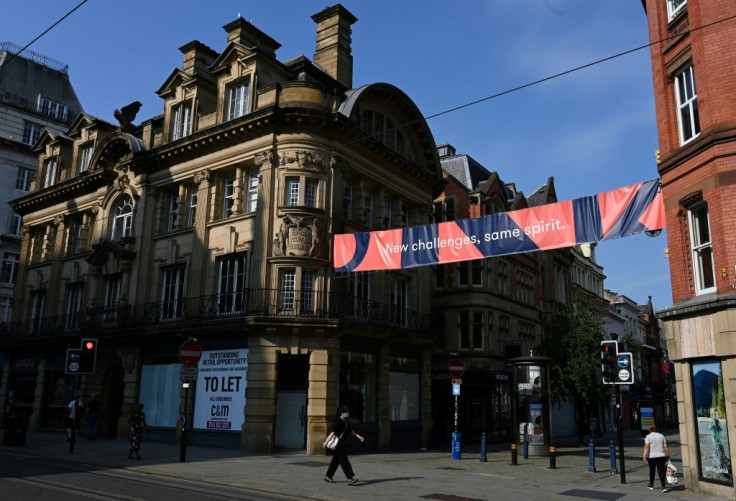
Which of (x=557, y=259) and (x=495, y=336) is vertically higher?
(x=557, y=259)

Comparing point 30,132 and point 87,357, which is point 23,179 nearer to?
point 30,132

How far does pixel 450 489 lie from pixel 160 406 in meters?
15.6

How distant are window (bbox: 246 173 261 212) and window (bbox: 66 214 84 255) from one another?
506 inches

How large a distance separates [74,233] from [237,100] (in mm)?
13864

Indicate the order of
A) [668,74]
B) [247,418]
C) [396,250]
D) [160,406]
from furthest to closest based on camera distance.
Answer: [160,406], [247,418], [396,250], [668,74]

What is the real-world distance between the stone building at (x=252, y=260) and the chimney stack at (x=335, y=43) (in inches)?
3.7

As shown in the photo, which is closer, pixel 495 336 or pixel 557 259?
pixel 495 336

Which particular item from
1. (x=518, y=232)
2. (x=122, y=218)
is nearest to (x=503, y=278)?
(x=518, y=232)

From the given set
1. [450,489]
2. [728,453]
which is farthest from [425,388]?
[728,453]

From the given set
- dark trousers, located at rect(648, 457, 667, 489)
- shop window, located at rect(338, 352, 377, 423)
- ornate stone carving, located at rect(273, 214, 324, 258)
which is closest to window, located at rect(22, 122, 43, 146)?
ornate stone carving, located at rect(273, 214, 324, 258)

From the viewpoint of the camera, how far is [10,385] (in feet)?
112

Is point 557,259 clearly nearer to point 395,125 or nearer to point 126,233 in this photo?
point 395,125

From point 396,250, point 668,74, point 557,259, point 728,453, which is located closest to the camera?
point 728,453

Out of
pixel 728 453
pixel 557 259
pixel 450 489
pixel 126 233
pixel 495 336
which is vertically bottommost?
pixel 450 489
